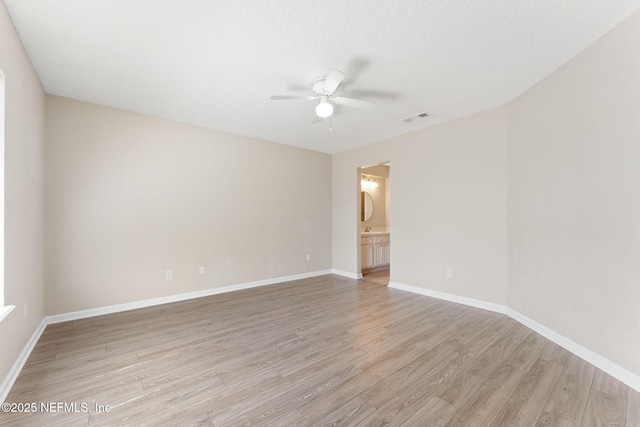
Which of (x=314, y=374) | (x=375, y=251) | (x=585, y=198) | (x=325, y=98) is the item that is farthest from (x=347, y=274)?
(x=585, y=198)

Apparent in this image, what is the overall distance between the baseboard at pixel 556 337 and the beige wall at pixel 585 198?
49 millimetres

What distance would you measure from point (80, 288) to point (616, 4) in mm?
5604

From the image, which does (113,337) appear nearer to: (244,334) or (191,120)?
(244,334)

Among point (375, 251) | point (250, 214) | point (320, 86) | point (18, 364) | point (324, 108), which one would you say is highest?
point (320, 86)

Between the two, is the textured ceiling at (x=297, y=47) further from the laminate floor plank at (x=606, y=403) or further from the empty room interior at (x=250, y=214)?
the laminate floor plank at (x=606, y=403)

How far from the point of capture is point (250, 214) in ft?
15.4

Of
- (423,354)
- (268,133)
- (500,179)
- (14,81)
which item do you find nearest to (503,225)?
(500,179)

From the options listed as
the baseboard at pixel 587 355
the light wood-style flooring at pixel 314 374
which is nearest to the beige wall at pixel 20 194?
the light wood-style flooring at pixel 314 374

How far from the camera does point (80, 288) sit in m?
3.20

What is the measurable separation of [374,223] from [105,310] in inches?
220

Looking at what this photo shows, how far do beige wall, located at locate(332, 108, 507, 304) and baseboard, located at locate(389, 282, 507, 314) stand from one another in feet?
0.19

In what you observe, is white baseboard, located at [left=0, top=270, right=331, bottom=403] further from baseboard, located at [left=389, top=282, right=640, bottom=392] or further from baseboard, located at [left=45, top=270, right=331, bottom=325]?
baseboard, located at [left=389, top=282, right=640, bottom=392]

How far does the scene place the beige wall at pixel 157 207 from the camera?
124 inches

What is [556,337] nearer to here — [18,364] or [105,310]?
[18,364]
